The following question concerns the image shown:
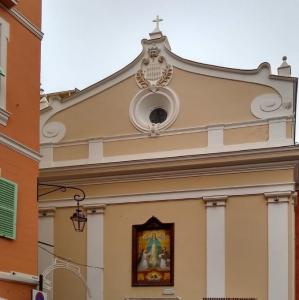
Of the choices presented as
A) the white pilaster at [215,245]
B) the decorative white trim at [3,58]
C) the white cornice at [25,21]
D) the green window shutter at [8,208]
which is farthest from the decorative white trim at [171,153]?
the green window shutter at [8,208]

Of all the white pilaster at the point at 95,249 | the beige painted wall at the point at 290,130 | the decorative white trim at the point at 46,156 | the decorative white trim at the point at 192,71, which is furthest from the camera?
the decorative white trim at the point at 46,156

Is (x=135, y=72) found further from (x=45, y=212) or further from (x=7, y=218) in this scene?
(x=7, y=218)

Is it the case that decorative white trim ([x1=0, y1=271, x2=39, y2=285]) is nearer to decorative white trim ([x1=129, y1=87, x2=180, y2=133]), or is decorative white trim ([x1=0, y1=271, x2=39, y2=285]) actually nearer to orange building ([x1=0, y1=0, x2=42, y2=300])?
orange building ([x1=0, y1=0, x2=42, y2=300])

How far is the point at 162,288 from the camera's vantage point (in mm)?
22078

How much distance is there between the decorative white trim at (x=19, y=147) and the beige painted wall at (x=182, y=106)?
9054mm

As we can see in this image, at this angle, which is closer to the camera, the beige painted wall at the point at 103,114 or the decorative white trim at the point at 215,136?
the decorative white trim at the point at 215,136

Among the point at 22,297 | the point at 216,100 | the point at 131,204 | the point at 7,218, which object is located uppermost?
the point at 216,100

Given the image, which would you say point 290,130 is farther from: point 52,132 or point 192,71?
point 52,132

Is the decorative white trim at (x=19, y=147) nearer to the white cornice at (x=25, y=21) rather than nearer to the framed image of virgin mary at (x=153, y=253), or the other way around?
the white cornice at (x=25, y=21)

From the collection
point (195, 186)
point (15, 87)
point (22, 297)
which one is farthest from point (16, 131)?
point (195, 186)

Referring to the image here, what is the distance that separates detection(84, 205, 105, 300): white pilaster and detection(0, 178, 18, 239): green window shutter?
9416 mm

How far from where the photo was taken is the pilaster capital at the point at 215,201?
Answer: 21.8 metres

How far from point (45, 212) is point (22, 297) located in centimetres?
1017

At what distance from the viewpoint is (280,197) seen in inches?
835
